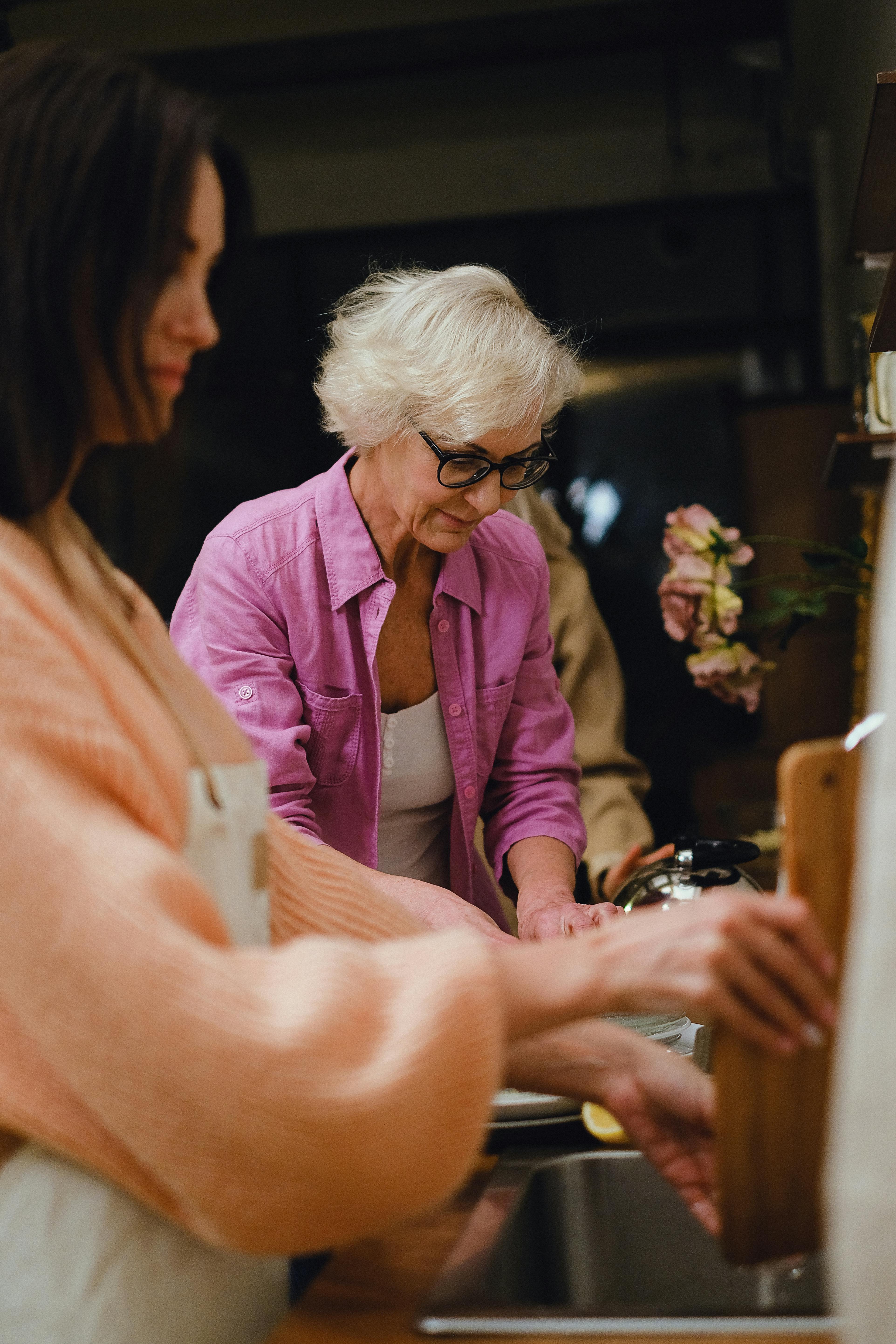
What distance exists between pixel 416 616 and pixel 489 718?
19cm

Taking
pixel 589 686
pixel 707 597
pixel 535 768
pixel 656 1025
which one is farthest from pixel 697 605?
pixel 589 686

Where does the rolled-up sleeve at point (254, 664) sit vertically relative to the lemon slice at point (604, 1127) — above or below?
above

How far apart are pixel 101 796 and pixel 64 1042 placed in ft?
0.47

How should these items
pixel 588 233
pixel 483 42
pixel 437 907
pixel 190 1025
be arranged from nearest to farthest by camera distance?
pixel 190 1025 → pixel 437 907 → pixel 483 42 → pixel 588 233

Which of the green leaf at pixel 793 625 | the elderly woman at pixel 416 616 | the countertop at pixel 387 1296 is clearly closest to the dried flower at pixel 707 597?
the green leaf at pixel 793 625

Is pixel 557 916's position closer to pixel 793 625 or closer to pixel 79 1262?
pixel 793 625

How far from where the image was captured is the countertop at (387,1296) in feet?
2.61

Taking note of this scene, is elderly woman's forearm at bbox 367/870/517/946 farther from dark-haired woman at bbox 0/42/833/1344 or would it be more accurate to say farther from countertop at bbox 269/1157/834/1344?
dark-haired woman at bbox 0/42/833/1344

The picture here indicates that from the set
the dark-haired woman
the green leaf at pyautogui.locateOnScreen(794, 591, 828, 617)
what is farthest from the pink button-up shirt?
the dark-haired woman

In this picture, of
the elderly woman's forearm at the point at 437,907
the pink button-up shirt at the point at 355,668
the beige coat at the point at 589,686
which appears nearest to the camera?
the elderly woman's forearm at the point at 437,907

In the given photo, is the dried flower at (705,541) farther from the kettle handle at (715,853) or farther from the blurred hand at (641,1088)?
the blurred hand at (641,1088)

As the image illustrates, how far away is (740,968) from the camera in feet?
2.45

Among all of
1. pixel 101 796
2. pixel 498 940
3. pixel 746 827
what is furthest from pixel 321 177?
pixel 101 796

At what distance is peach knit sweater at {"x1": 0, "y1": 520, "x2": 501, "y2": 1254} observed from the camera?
706 mm
